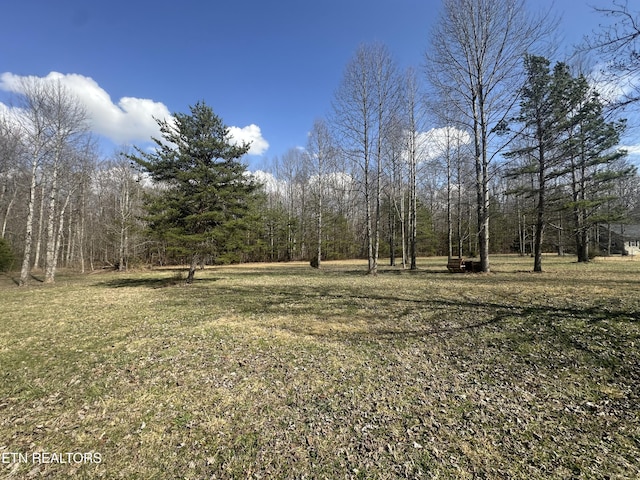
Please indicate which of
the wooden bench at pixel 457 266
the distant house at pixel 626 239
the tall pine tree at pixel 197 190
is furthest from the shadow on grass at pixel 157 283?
the distant house at pixel 626 239

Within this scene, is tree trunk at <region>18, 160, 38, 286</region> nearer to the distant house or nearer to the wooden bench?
the wooden bench

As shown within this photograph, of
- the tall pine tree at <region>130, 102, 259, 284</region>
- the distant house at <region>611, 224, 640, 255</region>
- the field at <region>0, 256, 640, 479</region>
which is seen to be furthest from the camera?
the distant house at <region>611, 224, 640, 255</region>

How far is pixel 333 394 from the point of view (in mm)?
3418

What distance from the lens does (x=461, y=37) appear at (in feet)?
40.3

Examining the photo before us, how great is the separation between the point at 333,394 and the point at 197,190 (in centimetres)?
1066

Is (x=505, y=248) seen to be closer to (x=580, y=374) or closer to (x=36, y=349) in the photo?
(x=580, y=374)

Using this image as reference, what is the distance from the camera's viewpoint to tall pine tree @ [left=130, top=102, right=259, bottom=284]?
1148cm

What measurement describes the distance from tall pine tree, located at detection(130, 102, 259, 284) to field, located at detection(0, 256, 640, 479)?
5524mm

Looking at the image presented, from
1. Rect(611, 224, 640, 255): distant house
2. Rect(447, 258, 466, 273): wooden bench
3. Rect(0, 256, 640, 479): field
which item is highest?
Rect(611, 224, 640, 255): distant house

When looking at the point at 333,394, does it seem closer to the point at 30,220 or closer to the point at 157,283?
the point at 157,283

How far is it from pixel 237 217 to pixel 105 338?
7.90 metres

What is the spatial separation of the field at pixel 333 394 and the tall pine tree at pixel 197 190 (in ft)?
18.1

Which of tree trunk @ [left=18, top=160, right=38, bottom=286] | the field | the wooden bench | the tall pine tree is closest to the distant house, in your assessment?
the wooden bench

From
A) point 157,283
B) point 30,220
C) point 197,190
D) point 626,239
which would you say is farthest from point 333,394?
point 626,239
